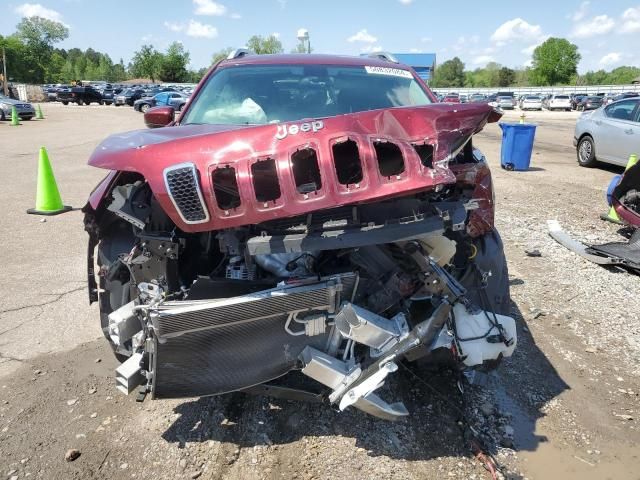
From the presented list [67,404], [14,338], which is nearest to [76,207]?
[14,338]

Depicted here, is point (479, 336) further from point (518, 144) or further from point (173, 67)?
point (173, 67)

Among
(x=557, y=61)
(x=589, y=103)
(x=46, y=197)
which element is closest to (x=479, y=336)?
(x=46, y=197)

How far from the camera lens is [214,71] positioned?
403cm

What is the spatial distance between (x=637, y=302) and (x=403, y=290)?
3.24m

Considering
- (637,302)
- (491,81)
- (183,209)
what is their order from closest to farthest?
(183,209) → (637,302) → (491,81)

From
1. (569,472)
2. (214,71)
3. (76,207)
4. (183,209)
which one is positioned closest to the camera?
(183,209)

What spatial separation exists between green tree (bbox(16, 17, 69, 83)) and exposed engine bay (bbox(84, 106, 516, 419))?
10859 centimetres

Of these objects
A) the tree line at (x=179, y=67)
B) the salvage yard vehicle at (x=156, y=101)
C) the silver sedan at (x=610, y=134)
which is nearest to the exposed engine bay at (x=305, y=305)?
the silver sedan at (x=610, y=134)

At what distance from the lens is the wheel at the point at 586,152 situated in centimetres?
1169

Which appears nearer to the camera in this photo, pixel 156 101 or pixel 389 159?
pixel 389 159

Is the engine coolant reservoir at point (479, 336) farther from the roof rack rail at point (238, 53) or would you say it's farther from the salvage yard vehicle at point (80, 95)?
the salvage yard vehicle at point (80, 95)

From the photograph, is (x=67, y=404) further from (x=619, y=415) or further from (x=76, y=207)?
(x=76, y=207)

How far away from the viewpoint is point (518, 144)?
1162cm

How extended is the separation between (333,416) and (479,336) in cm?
95
